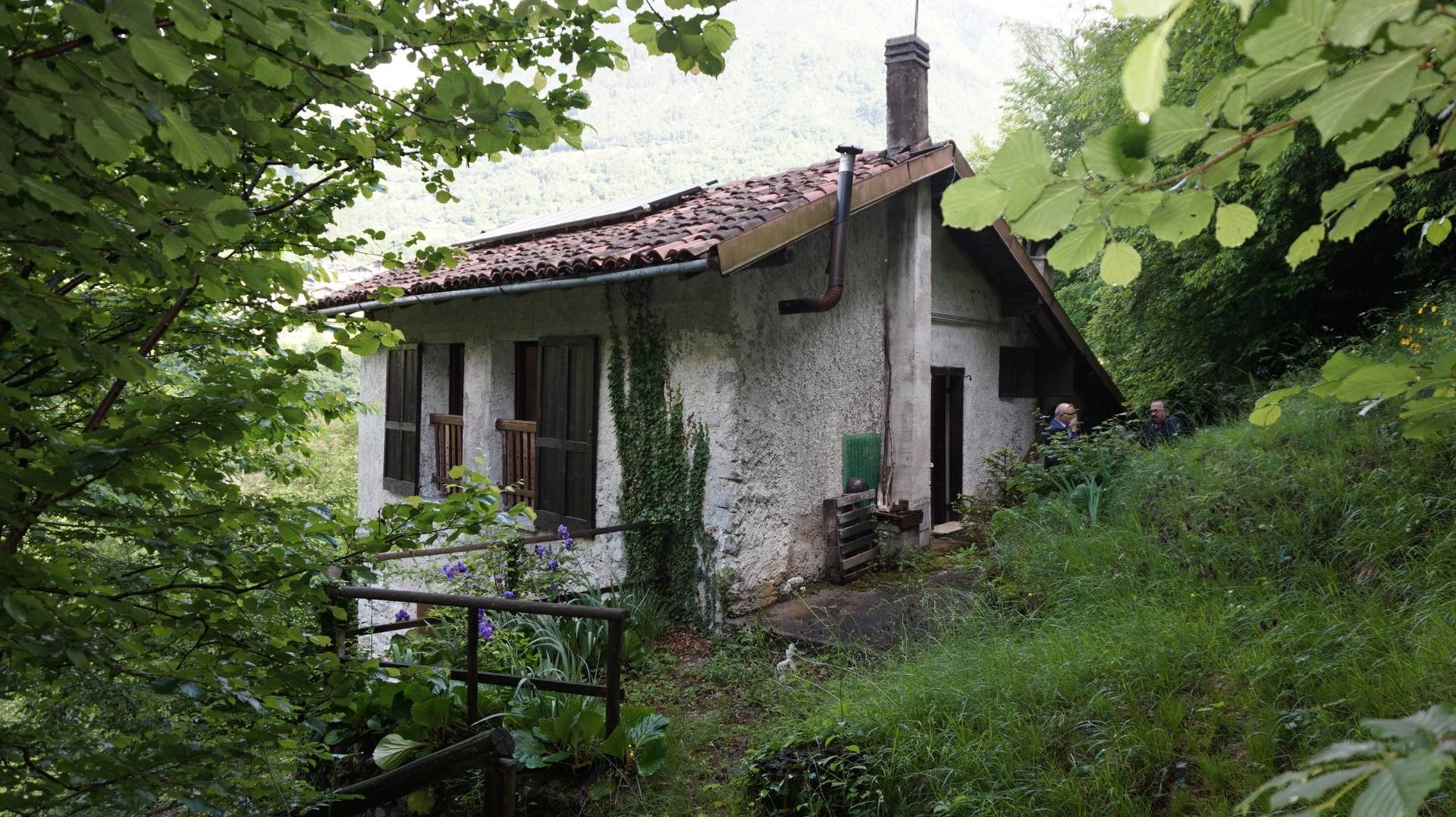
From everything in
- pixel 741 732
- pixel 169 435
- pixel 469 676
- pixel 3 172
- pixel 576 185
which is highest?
pixel 576 185

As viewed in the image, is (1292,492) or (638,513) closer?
(1292,492)

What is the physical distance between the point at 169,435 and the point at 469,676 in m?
2.51

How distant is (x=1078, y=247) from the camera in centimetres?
131

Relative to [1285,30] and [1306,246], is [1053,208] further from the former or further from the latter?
[1306,246]

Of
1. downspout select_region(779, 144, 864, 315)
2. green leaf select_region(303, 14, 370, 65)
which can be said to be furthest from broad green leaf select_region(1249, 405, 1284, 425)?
downspout select_region(779, 144, 864, 315)

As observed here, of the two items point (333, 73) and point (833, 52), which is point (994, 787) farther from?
point (833, 52)

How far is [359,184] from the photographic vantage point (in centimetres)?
291

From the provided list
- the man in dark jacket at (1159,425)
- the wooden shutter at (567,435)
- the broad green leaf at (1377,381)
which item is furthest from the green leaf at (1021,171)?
the man in dark jacket at (1159,425)

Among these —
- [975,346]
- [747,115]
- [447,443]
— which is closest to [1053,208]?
[447,443]

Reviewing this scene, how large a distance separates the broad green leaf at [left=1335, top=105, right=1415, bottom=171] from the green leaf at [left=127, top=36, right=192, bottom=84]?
169 cm

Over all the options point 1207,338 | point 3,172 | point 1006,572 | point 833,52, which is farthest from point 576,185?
point 3,172

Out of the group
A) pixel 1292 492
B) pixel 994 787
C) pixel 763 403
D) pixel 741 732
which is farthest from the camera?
pixel 763 403

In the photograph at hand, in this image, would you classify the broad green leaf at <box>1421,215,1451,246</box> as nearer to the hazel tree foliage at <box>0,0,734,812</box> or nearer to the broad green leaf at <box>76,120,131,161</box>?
the hazel tree foliage at <box>0,0,734,812</box>

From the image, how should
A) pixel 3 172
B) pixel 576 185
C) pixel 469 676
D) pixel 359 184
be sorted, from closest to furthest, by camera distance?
1. pixel 3 172
2. pixel 359 184
3. pixel 469 676
4. pixel 576 185
